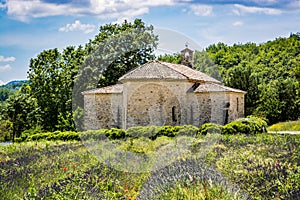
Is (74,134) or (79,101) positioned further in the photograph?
(79,101)

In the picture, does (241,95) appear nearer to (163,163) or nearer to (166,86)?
(166,86)

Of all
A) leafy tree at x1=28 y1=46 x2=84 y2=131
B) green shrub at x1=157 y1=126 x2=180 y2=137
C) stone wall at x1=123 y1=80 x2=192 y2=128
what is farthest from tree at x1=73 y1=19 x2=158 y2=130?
green shrub at x1=157 y1=126 x2=180 y2=137

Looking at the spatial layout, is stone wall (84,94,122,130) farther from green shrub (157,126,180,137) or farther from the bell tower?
the bell tower

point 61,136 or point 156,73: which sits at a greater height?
point 156,73

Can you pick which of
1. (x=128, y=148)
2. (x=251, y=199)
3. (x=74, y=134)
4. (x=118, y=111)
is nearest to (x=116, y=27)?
(x=118, y=111)

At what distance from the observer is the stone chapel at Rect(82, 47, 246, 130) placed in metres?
22.3

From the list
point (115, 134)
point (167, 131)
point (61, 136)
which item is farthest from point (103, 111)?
point (167, 131)

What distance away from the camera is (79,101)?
27516mm

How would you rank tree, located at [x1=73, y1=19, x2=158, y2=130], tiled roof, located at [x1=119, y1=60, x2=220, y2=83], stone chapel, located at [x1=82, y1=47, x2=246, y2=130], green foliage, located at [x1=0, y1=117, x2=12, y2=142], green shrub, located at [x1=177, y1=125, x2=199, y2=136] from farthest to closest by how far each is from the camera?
green foliage, located at [x1=0, y1=117, x2=12, y2=142] < tree, located at [x1=73, y1=19, x2=158, y2=130] < stone chapel, located at [x1=82, y1=47, x2=246, y2=130] < tiled roof, located at [x1=119, y1=60, x2=220, y2=83] < green shrub, located at [x1=177, y1=125, x2=199, y2=136]

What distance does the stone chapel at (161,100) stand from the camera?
22.3 meters

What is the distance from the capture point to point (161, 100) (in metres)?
22.5

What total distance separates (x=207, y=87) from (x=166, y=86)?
2.67 metres

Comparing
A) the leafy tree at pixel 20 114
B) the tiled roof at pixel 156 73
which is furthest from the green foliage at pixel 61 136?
the leafy tree at pixel 20 114

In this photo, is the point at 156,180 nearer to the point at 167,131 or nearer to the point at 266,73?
the point at 167,131
